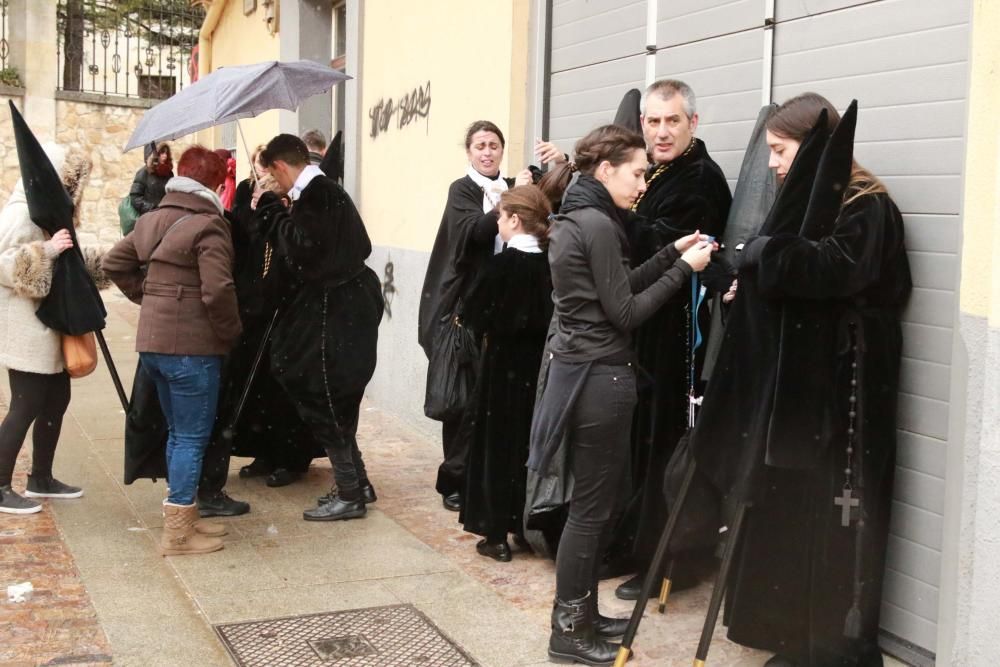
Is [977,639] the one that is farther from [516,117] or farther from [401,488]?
[516,117]

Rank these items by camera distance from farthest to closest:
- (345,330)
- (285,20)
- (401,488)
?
(285,20)
(401,488)
(345,330)

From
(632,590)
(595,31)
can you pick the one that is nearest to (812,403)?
(632,590)

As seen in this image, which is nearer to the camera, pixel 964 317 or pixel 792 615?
pixel 964 317

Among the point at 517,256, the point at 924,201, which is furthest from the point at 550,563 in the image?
the point at 924,201

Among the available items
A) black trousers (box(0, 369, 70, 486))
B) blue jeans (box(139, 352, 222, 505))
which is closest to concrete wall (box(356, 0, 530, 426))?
blue jeans (box(139, 352, 222, 505))

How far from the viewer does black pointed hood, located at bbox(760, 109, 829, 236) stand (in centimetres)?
371

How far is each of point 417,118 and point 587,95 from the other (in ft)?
8.20

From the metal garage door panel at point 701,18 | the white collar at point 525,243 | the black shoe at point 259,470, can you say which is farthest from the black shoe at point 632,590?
the black shoe at point 259,470

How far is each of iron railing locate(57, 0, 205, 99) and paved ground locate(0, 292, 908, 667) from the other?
13.7 meters

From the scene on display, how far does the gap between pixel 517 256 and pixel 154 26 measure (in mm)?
17424

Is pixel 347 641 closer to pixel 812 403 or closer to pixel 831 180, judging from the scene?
pixel 812 403

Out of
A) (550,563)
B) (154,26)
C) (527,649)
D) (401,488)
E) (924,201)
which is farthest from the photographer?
(154,26)

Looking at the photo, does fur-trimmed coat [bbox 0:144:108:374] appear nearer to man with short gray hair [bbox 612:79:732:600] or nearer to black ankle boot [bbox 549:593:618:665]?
man with short gray hair [bbox 612:79:732:600]

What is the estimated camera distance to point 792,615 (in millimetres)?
4012
